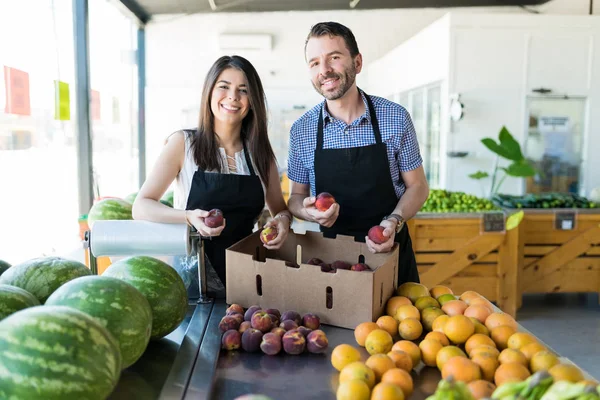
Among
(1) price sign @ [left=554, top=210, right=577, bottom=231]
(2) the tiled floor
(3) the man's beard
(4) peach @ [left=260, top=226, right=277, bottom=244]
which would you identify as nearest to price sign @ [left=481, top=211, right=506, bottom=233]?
(1) price sign @ [left=554, top=210, right=577, bottom=231]

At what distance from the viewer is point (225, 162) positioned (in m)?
2.18

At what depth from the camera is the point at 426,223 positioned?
465cm

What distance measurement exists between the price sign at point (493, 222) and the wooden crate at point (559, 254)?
289mm

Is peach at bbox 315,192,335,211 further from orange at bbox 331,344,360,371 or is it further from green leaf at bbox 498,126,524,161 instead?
green leaf at bbox 498,126,524,161

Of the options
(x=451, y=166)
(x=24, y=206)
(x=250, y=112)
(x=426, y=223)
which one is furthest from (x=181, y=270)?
(x=451, y=166)

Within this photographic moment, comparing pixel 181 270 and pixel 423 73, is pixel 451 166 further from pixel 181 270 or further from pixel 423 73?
pixel 181 270

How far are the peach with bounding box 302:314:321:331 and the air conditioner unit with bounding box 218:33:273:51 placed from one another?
778cm

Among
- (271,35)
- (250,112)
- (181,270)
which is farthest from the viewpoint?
(271,35)

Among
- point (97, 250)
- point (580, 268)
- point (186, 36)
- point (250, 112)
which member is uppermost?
point (186, 36)

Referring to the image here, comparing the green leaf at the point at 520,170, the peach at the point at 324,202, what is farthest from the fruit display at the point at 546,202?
the peach at the point at 324,202

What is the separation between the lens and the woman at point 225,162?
6.84 feet

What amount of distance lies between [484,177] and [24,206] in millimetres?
4713

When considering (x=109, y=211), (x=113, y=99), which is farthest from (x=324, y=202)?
(x=113, y=99)

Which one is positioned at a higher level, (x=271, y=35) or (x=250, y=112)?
(x=271, y=35)
